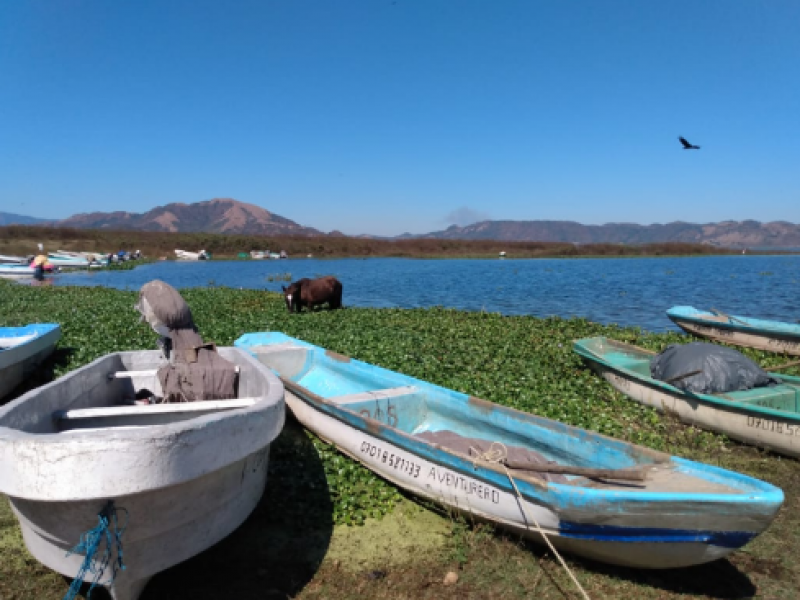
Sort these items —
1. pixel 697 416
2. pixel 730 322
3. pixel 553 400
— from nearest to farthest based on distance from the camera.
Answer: pixel 697 416 → pixel 553 400 → pixel 730 322

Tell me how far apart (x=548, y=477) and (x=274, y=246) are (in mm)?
90636

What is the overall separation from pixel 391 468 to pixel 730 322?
13553mm

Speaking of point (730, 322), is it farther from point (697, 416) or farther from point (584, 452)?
point (584, 452)

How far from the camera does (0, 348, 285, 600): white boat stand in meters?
3.35

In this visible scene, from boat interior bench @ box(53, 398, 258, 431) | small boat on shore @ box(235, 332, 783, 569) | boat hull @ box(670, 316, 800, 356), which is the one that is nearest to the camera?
small boat on shore @ box(235, 332, 783, 569)

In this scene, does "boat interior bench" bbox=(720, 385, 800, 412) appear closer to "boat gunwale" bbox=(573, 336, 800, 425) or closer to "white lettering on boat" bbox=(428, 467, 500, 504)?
"boat gunwale" bbox=(573, 336, 800, 425)

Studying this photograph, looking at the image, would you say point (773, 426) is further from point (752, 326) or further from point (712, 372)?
point (752, 326)

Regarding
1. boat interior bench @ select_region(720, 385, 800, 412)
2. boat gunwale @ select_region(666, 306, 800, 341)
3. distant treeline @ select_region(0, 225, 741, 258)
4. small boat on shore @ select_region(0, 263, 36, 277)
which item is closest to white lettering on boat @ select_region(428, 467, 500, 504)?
boat interior bench @ select_region(720, 385, 800, 412)

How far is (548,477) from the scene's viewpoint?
5.69 m

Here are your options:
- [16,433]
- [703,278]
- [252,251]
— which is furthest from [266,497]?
[252,251]

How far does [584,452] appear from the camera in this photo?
563 cm

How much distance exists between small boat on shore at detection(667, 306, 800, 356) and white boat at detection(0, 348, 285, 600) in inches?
553

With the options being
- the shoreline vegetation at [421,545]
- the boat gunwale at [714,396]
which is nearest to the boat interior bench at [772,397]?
the boat gunwale at [714,396]

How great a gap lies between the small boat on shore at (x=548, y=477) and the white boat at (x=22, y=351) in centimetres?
529
